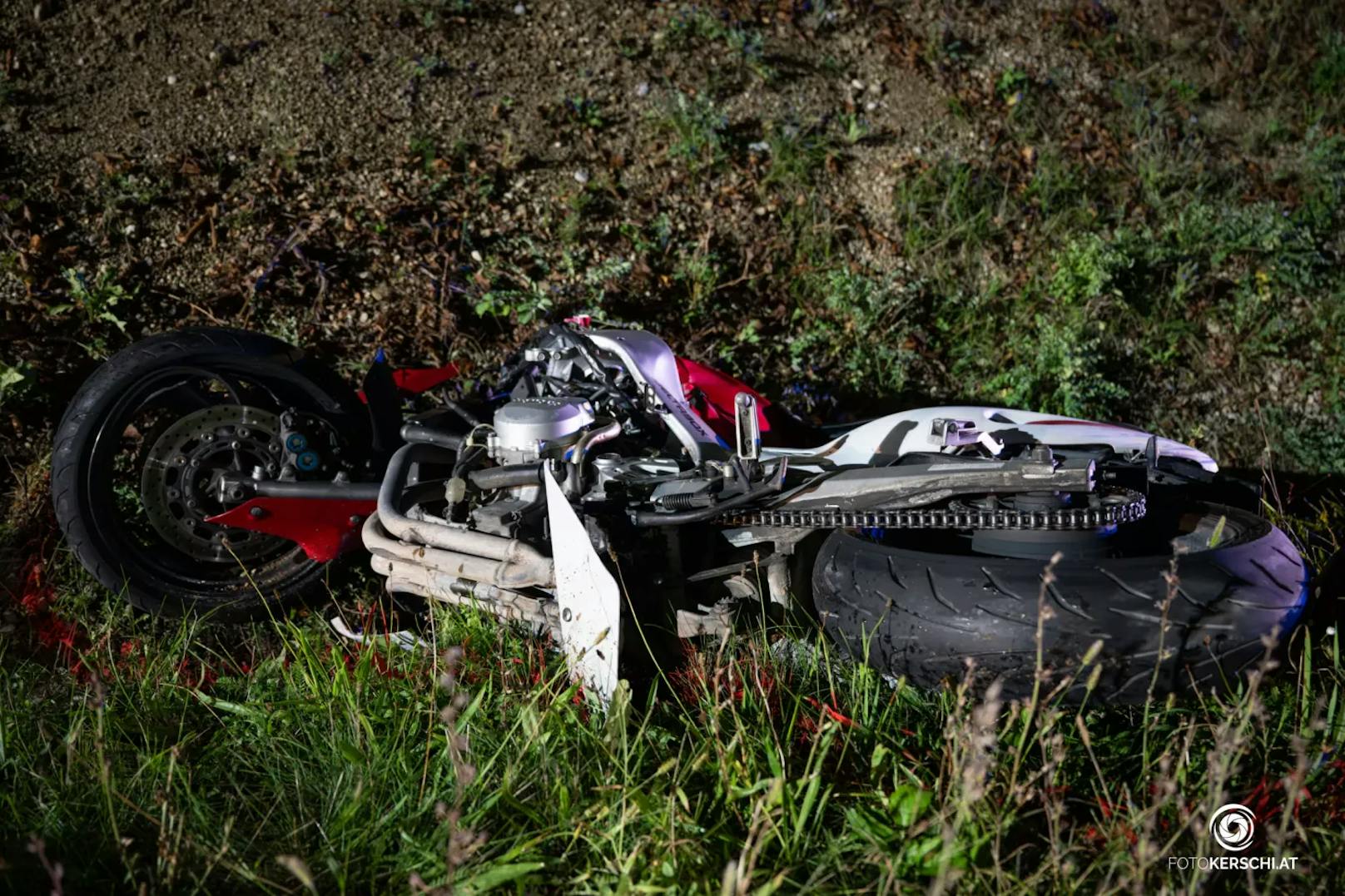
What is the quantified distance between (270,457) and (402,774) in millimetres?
1424

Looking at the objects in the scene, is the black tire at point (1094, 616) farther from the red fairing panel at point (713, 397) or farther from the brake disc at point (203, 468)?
the brake disc at point (203, 468)

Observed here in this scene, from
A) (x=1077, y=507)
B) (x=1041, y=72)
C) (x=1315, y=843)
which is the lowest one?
(x=1315, y=843)

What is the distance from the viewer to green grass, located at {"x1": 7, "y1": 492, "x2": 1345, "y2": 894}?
192cm

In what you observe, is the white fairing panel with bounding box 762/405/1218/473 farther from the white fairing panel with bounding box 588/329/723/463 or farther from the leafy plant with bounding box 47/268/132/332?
the leafy plant with bounding box 47/268/132/332

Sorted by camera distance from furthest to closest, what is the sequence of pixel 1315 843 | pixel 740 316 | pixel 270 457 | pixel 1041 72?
1. pixel 1041 72
2. pixel 740 316
3. pixel 270 457
4. pixel 1315 843

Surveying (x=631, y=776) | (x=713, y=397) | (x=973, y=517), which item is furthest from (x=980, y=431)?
(x=631, y=776)

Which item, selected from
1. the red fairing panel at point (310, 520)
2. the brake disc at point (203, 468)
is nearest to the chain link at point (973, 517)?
the red fairing panel at point (310, 520)

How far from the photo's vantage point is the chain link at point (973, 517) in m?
2.40

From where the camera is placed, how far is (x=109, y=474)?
10.1ft

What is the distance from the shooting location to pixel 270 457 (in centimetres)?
325

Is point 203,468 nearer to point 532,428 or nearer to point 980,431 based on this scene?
point 532,428

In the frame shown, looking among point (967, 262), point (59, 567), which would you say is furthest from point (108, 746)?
point (967, 262)

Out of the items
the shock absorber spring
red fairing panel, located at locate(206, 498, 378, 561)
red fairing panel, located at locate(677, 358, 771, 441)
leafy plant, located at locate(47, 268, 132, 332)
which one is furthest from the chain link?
leafy plant, located at locate(47, 268, 132, 332)

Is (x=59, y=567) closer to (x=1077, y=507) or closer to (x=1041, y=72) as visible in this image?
(x=1077, y=507)
